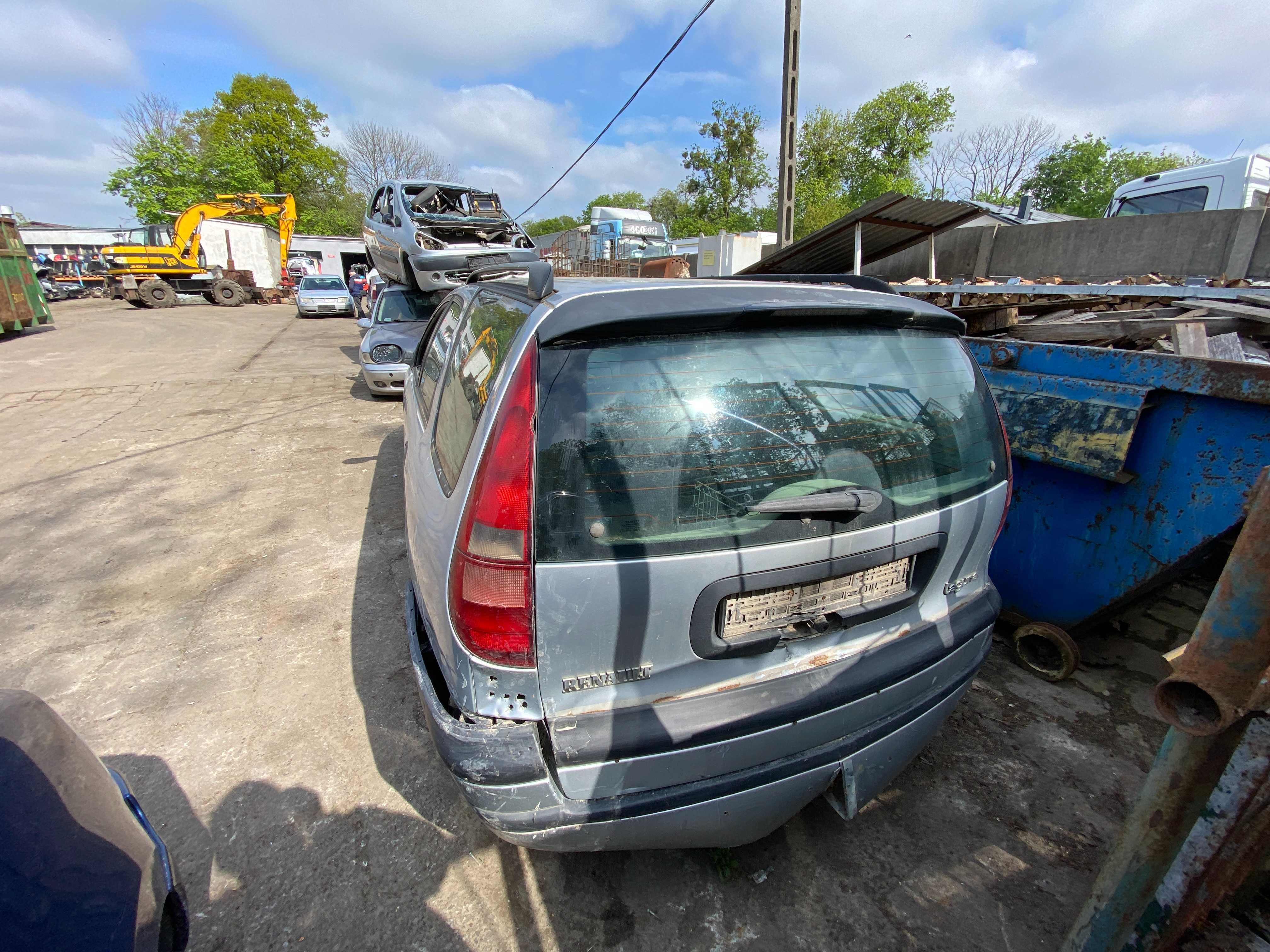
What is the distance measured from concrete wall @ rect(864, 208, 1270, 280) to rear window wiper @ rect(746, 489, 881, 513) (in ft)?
28.3

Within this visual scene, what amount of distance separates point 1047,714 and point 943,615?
3.95 feet

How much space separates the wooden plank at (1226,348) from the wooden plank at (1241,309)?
0.45m

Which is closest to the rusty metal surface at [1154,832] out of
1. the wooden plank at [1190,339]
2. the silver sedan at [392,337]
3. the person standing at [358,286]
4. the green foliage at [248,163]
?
the wooden plank at [1190,339]

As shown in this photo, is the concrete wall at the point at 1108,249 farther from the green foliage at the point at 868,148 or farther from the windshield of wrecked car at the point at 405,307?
the green foliage at the point at 868,148

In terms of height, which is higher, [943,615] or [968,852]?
[943,615]

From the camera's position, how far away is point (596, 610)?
4.48 feet

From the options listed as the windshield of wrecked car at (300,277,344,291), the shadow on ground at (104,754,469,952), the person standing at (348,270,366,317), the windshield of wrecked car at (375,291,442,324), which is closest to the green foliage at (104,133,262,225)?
the person standing at (348,270,366,317)

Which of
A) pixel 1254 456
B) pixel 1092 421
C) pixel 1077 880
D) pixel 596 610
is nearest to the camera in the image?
pixel 596 610

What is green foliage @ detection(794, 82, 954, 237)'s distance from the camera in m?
30.9


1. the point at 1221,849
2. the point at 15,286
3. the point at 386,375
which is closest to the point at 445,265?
the point at 386,375

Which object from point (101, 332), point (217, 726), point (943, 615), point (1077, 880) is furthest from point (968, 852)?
point (101, 332)

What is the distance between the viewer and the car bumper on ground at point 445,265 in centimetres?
757

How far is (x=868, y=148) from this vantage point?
32438 mm

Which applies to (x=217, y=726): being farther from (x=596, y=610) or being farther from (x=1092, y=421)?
(x=1092, y=421)
